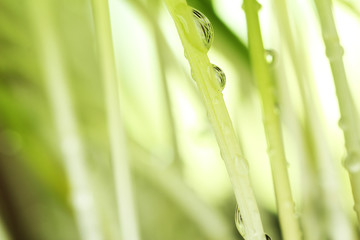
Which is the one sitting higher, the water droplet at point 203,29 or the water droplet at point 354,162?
the water droplet at point 203,29

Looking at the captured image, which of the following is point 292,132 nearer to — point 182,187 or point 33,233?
point 182,187

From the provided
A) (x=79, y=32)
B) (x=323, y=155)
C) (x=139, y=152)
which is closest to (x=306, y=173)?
(x=323, y=155)

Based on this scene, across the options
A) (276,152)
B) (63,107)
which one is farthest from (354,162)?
(63,107)

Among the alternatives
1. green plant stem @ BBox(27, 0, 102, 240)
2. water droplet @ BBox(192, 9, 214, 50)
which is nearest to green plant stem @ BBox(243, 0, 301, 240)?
water droplet @ BBox(192, 9, 214, 50)

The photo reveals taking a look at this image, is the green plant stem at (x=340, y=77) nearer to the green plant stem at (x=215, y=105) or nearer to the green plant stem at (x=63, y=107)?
the green plant stem at (x=215, y=105)

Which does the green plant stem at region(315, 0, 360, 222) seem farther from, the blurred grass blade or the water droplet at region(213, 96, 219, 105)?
the blurred grass blade

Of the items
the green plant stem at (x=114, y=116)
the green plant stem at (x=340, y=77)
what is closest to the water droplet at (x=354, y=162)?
the green plant stem at (x=340, y=77)
